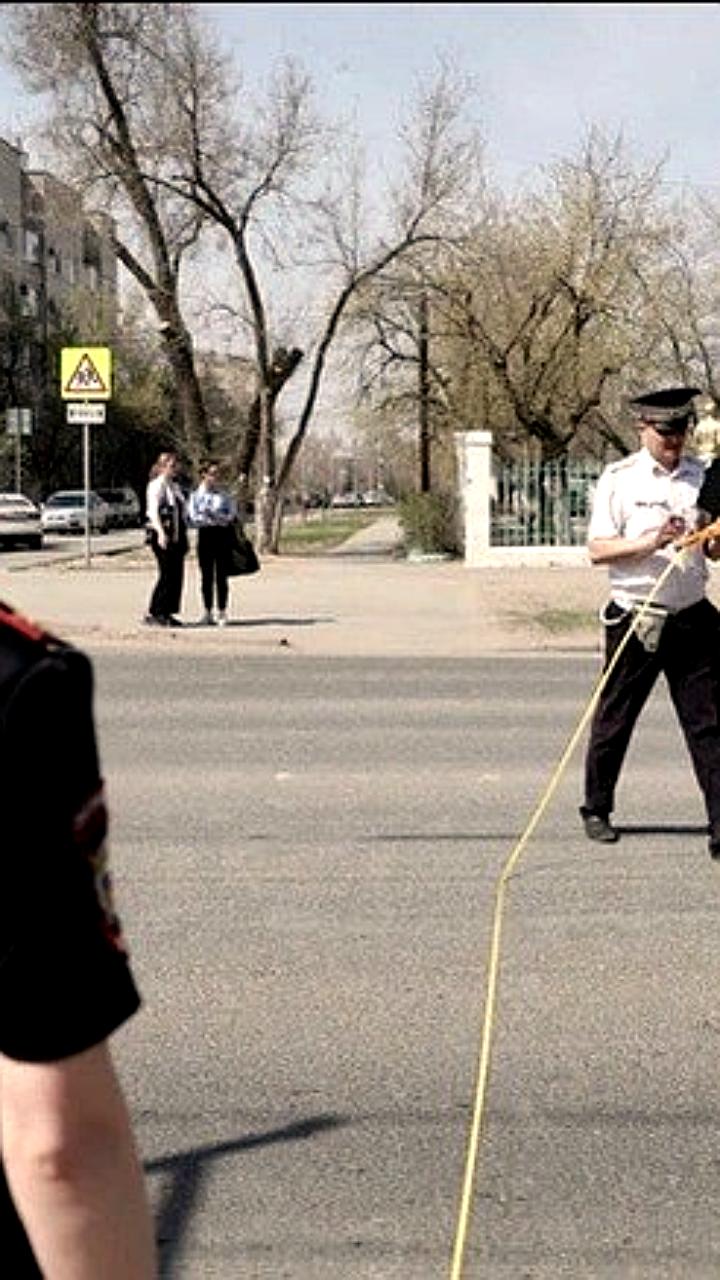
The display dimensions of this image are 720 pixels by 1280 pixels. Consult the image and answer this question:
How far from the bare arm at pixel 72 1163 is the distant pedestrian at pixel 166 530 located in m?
14.2

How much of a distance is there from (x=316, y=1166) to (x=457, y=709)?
7.65 m

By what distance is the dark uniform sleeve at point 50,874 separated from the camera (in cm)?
146

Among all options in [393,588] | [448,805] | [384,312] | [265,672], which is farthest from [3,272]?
[448,805]

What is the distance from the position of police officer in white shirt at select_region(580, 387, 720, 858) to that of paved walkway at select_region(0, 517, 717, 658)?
27.8 feet

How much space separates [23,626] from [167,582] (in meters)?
15.1

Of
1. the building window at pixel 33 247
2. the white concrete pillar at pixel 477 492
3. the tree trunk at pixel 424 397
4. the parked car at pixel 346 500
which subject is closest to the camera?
the white concrete pillar at pixel 477 492

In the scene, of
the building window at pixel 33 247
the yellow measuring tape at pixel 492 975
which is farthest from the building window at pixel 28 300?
the yellow measuring tape at pixel 492 975

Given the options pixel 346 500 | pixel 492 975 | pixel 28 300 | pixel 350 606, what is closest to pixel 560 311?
pixel 350 606

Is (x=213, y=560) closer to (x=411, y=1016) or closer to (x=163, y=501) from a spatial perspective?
(x=163, y=501)

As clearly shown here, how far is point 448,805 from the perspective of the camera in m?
7.95

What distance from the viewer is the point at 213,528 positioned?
52.2 feet

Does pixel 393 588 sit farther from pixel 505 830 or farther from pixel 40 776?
pixel 40 776

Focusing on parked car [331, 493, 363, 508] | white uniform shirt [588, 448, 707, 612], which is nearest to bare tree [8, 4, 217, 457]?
white uniform shirt [588, 448, 707, 612]

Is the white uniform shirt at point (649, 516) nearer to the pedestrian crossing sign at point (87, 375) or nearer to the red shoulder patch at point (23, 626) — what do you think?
the red shoulder patch at point (23, 626)
